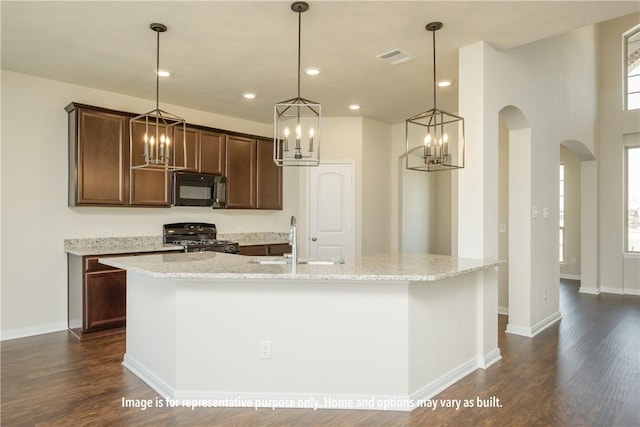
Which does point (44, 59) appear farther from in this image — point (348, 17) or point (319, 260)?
point (319, 260)

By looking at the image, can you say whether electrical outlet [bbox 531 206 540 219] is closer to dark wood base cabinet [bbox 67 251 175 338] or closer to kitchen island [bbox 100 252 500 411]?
kitchen island [bbox 100 252 500 411]

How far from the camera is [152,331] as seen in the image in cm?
295

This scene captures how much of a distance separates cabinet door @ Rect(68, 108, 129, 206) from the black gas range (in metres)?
0.84

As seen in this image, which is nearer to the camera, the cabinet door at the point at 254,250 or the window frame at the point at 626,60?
the cabinet door at the point at 254,250

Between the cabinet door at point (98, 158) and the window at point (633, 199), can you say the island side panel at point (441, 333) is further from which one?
the window at point (633, 199)

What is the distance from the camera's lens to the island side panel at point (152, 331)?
272 centimetres

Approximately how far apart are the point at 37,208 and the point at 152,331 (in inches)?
93.2

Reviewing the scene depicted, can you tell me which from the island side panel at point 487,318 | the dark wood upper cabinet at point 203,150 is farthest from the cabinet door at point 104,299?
the island side panel at point 487,318

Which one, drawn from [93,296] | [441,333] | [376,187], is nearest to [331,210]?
[376,187]

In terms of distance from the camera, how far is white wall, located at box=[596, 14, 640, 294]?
6.35 meters

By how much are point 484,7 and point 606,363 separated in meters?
3.00

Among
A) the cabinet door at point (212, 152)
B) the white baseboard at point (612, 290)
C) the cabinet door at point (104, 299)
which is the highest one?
the cabinet door at point (212, 152)

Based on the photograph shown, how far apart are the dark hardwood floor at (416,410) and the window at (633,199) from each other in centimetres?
307

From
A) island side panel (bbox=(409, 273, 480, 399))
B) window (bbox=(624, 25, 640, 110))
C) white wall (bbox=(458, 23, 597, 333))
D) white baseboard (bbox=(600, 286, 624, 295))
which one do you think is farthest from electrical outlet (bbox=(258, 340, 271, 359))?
window (bbox=(624, 25, 640, 110))
